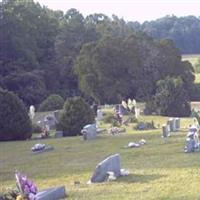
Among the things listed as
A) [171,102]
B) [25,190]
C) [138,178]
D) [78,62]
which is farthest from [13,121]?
[78,62]

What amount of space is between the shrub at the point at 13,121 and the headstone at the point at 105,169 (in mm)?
14236

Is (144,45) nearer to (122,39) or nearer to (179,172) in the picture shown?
(122,39)

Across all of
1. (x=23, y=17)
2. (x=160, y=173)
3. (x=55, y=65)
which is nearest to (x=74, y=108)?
(x=160, y=173)

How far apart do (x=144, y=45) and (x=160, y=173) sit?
4178 centimetres

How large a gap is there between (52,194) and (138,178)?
2.81 metres

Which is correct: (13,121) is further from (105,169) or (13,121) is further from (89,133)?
(105,169)

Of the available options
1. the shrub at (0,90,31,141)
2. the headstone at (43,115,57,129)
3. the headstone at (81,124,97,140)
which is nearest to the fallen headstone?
the headstone at (81,124,97,140)

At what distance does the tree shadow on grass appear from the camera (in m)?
14.2

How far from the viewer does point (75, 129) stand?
1174 inches

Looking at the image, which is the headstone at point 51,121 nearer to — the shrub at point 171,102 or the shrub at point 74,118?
the shrub at point 74,118

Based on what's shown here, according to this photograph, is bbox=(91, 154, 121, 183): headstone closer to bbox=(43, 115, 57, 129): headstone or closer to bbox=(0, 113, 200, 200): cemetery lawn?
bbox=(0, 113, 200, 200): cemetery lawn

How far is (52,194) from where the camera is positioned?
40.6 ft

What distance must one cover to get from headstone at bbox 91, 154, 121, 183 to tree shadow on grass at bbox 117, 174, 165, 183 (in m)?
0.25

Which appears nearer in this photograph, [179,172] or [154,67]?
[179,172]
